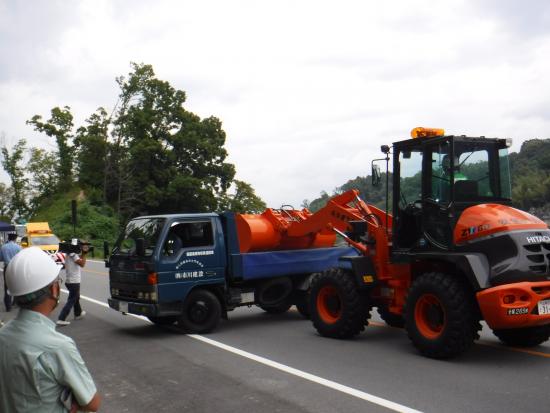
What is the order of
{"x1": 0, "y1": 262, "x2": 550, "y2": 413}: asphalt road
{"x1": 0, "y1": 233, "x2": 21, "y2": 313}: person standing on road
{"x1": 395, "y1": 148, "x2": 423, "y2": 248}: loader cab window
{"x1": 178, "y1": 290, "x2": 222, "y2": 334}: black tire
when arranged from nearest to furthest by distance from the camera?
{"x1": 0, "y1": 262, "x2": 550, "y2": 413}: asphalt road → {"x1": 395, "y1": 148, "x2": 423, "y2": 248}: loader cab window → {"x1": 178, "y1": 290, "x2": 222, "y2": 334}: black tire → {"x1": 0, "y1": 233, "x2": 21, "y2": 313}: person standing on road

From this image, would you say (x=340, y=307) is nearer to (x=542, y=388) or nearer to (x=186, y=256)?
(x=186, y=256)

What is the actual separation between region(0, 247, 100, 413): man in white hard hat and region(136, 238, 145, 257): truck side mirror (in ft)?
21.6

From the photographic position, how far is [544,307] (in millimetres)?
6660

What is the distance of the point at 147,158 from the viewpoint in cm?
4688

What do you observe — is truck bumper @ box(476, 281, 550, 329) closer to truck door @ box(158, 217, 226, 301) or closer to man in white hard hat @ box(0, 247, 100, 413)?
truck door @ box(158, 217, 226, 301)

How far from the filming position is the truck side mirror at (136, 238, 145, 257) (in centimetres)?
918

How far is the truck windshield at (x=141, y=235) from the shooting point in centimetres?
941

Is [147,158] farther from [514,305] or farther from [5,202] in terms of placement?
[514,305]

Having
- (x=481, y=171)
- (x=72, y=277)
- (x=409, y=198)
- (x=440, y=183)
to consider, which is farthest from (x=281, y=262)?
(x=72, y=277)

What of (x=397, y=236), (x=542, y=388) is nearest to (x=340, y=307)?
(x=397, y=236)

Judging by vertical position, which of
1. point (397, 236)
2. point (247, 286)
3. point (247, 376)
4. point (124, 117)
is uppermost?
point (124, 117)

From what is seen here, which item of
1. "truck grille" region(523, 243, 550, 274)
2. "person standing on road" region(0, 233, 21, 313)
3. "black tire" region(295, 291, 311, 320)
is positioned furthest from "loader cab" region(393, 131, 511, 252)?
"person standing on road" region(0, 233, 21, 313)

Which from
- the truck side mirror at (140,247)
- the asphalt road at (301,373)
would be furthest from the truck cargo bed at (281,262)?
the truck side mirror at (140,247)

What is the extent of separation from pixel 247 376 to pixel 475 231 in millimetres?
3399
